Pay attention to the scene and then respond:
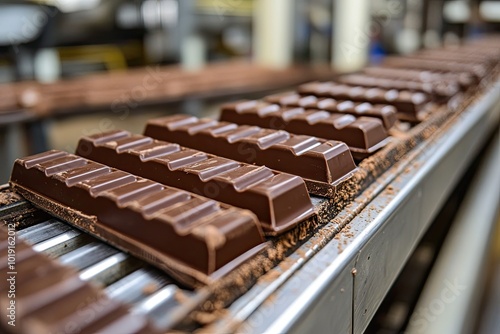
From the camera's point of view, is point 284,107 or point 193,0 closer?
point 284,107

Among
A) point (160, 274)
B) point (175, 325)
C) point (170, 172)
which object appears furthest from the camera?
point (170, 172)

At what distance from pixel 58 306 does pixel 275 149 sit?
0.52 metres

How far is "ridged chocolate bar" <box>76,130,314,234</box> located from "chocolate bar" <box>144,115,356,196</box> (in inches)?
3.2

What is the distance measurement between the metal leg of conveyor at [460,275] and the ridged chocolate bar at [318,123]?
625 mm

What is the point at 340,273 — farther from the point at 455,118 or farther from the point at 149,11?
the point at 149,11

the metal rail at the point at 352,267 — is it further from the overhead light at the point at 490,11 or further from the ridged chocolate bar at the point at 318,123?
the overhead light at the point at 490,11

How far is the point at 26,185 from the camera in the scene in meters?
0.88

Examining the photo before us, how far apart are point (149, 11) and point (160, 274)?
180 inches

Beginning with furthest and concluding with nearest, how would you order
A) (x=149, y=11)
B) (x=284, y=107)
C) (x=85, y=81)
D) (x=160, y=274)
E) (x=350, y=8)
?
(x=350, y=8) < (x=149, y=11) < (x=85, y=81) < (x=284, y=107) < (x=160, y=274)

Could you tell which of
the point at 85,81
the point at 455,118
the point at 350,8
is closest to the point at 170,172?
the point at 455,118

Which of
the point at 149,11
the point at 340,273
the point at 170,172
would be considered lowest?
the point at 340,273

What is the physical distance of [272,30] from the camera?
655cm

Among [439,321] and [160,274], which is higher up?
[160,274]

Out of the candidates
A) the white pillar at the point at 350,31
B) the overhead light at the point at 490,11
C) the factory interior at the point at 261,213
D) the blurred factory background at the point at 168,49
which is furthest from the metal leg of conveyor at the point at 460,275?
the overhead light at the point at 490,11
